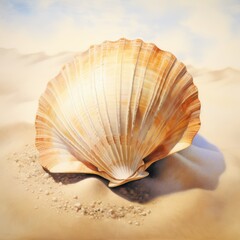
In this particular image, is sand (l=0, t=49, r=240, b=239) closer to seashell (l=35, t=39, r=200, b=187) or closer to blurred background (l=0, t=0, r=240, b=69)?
seashell (l=35, t=39, r=200, b=187)

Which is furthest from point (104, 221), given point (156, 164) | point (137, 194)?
point (156, 164)

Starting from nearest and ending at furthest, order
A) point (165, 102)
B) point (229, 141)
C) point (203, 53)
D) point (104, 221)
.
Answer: point (104, 221) < point (165, 102) < point (229, 141) < point (203, 53)

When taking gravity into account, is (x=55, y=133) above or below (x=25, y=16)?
below

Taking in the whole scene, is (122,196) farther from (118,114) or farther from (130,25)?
(130,25)

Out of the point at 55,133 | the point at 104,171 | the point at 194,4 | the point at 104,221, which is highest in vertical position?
the point at 194,4

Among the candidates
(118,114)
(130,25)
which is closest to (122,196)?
(118,114)

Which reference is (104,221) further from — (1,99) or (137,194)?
(1,99)

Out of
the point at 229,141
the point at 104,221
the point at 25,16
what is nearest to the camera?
the point at 104,221
